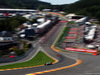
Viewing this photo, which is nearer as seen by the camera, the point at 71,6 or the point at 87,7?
the point at 87,7

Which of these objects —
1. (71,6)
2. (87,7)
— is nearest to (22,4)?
(71,6)

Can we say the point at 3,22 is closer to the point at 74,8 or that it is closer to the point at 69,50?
the point at 69,50

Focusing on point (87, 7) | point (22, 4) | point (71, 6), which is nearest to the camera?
point (87, 7)

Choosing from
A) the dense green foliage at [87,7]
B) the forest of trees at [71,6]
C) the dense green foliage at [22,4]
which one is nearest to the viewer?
the dense green foliage at [87,7]

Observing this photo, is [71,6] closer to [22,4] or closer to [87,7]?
[87,7]

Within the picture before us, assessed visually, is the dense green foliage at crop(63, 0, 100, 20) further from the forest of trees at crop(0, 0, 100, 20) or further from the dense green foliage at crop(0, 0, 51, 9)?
the dense green foliage at crop(0, 0, 51, 9)

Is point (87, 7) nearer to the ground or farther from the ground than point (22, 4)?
nearer to the ground

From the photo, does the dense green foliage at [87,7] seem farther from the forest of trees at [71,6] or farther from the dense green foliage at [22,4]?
the dense green foliage at [22,4]

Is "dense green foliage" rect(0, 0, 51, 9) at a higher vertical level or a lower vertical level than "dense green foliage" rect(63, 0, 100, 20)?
higher

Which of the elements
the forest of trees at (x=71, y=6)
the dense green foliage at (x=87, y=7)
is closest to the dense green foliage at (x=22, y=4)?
the forest of trees at (x=71, y=6)

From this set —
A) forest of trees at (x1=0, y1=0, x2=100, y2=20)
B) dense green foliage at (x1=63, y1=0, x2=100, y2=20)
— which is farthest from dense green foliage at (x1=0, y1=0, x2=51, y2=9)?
dense green foliage at (x1=63, y1=0, x2=100, y2=20)

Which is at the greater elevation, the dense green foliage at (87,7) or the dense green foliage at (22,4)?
the dense green foliage at (22,4)
